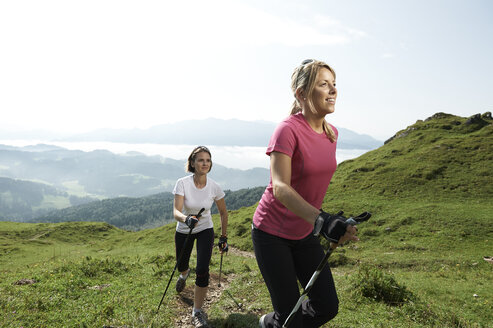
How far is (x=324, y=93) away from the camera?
3.83 metres

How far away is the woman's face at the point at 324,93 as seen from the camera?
3814 millimetres

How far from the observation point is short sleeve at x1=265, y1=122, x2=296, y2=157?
137 inches

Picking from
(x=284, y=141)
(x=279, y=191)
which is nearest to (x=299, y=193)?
(x=279, y=191)

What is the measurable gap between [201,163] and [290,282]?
439cm

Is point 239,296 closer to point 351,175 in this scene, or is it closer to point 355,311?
point 355,311

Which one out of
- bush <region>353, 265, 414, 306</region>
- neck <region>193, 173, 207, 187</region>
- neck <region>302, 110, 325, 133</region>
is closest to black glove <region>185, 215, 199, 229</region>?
neck <region>193, 173, 207, 187</region>

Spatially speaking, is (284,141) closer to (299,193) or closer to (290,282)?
(299,193)

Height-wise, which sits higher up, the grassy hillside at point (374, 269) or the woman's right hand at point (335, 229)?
the woman's right hand at point (335, 229)

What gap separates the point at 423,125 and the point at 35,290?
2922 inches

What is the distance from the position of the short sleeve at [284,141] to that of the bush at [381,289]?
688 centimetres

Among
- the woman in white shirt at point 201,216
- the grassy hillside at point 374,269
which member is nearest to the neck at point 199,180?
the woman in white shirt at point 201,216

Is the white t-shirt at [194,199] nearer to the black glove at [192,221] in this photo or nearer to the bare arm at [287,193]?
the black glove at [192,221]

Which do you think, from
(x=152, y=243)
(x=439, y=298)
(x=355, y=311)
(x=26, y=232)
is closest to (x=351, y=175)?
(x=152, y=243)

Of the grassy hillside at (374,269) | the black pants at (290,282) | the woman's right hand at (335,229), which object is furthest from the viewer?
the grassy hillside at (374,269)
